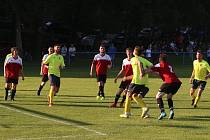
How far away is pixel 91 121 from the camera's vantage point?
15.2 metres

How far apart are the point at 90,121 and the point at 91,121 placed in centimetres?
3

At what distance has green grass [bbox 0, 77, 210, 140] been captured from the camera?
1299cm

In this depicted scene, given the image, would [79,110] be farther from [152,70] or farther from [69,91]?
[69,91]

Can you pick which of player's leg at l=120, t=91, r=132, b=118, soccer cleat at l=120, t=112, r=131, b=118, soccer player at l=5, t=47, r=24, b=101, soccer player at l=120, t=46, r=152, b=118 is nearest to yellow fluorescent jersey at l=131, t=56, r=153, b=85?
soccer player at l=120, t=46, r=152, b=118

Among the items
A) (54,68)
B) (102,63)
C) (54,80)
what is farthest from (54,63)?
(102,63)

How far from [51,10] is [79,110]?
35487mm

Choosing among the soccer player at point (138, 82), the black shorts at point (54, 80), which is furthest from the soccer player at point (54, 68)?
the soccer player at point (138, 82)

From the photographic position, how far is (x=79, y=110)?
→ 17.7 meters

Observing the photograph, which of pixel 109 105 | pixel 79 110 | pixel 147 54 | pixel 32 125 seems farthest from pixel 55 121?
pixel 147 54

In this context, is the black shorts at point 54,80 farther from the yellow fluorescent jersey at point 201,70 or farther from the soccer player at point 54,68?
the yellow fluorescent jersey at point 201,70

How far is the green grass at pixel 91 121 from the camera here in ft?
42.6

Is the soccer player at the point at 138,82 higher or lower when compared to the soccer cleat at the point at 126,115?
higher

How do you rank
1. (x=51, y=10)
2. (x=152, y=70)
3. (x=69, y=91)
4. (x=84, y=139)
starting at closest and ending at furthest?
(x=84, y=139) → (x=152, y=70) → (x=69, y=91) → (x=51, y=10)

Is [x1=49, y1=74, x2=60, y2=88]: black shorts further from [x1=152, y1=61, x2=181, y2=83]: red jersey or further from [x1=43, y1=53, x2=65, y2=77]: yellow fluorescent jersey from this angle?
[x1=152, y1=61, x2=181, y2=83]: red jersey
